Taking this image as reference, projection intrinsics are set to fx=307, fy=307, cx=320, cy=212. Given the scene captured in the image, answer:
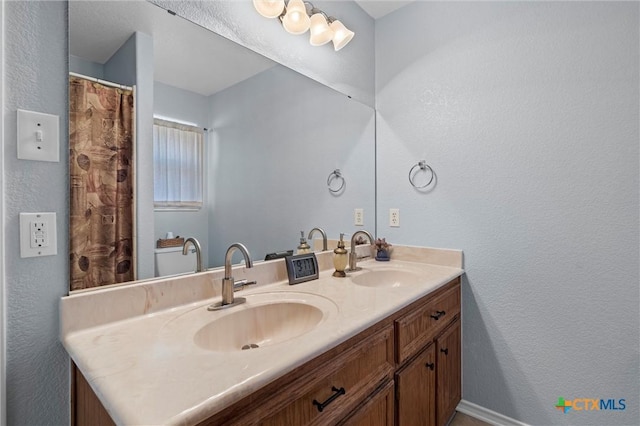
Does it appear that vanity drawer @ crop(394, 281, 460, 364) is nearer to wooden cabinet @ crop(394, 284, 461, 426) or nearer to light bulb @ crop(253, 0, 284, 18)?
wooden cabinet @ crop(394, 284, 461, 426)

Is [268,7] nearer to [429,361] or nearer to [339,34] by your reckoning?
[339,34]

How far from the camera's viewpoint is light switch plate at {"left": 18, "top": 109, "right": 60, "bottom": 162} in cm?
79

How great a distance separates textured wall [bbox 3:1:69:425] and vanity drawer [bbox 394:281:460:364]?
1057 mm

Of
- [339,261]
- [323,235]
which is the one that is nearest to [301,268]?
[339,261]

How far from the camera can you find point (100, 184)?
3.12 ft

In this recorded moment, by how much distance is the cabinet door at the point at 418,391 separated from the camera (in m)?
1.15

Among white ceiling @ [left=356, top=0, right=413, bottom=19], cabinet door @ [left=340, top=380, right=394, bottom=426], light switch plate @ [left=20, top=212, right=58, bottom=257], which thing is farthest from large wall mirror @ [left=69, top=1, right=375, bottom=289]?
cabinet door @ [left=340, top=380, right=394, bottom=426]

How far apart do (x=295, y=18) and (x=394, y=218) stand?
1276 mm

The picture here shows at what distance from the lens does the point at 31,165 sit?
81 centimetres

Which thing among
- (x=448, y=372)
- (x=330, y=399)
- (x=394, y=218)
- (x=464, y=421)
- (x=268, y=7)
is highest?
(x=268, y=7)

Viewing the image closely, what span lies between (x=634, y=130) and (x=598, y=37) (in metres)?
0.45

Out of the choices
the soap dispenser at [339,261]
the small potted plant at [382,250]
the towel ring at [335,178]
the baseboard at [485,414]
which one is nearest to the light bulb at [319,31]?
the towel ring at [335,178]

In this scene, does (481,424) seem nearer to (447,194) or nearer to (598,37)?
(447,194)

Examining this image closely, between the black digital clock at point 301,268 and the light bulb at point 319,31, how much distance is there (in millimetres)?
1148
